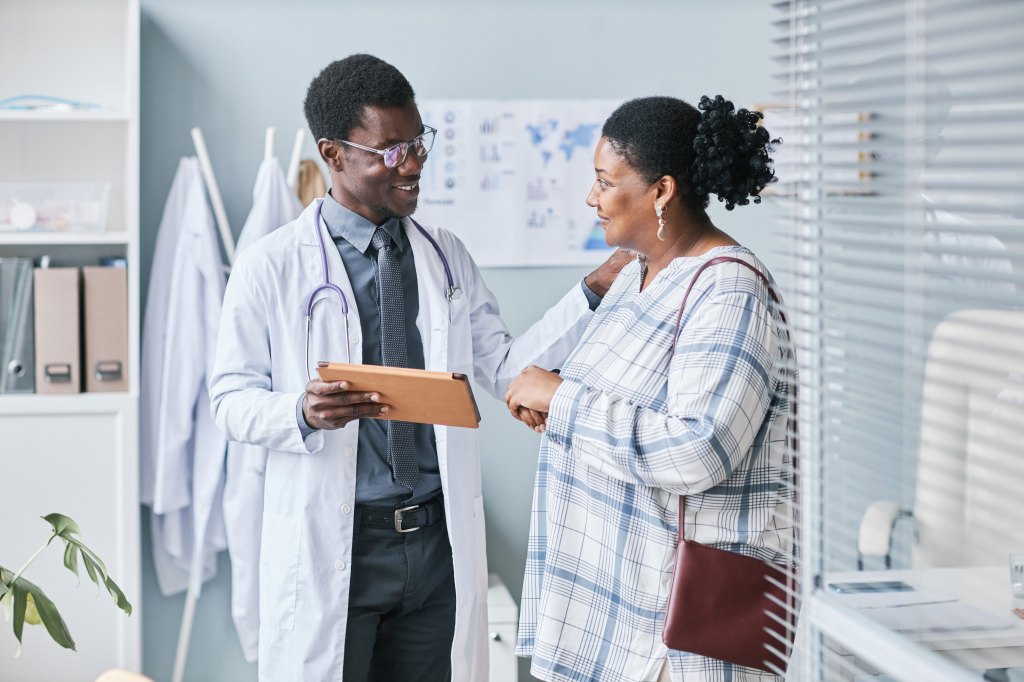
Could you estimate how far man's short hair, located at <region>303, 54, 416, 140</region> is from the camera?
1895 millimetres

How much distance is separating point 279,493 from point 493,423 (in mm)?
1430

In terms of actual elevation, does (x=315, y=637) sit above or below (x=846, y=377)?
below

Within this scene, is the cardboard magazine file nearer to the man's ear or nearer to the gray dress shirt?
the gray dress shirt

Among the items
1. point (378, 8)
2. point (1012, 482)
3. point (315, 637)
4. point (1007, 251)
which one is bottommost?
point (315, 637)

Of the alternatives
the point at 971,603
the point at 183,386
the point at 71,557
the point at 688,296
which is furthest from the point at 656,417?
the point at 183,386

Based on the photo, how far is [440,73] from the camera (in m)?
3.16

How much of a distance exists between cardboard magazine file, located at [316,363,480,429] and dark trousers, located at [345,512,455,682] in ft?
0.94

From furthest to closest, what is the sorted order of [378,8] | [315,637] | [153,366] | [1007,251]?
[378,8]
[153,366]
[315,637]
[1007,251]

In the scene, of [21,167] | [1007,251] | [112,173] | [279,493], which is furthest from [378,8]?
[1007,251]

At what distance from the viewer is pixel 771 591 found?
1.42 m

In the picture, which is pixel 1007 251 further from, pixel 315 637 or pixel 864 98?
pixel 315 637

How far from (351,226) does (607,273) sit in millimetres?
503

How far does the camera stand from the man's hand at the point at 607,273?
6.38ft

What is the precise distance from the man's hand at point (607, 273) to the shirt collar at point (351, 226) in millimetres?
396
